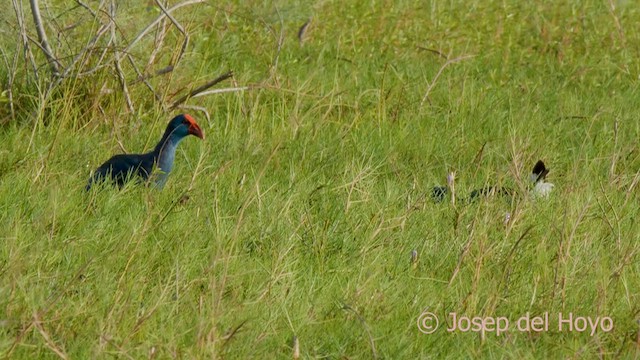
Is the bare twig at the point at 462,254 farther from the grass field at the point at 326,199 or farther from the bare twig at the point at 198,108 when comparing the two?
the bare twig at the point at 198,108

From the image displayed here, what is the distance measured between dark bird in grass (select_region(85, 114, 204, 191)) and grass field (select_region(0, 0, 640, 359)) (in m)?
0.10

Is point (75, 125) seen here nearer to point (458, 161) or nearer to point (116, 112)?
point (116, 112)

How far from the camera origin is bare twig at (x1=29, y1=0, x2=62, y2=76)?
579cm

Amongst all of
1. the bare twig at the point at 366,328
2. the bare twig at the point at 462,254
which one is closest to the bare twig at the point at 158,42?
the bare twig at the point at 462,254

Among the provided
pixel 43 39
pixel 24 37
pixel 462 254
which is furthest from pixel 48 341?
pixel 43 39

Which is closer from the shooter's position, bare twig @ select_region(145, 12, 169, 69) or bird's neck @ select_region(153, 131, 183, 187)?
bird's neck @ select_region(153, 131, 183, 187)

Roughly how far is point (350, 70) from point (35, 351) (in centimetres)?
405

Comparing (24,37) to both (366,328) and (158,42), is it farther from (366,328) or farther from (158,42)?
(366,328)

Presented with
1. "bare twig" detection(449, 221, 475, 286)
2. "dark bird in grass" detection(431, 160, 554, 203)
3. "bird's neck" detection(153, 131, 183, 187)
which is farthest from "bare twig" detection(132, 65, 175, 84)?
"bare twig" detection(449, 221, 475, 286)

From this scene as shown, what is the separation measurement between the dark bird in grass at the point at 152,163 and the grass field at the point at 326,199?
0.33 feet

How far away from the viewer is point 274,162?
5.66 meters

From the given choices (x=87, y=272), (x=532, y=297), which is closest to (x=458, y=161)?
(x=532, y=297)

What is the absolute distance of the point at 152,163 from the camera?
17.1 ft

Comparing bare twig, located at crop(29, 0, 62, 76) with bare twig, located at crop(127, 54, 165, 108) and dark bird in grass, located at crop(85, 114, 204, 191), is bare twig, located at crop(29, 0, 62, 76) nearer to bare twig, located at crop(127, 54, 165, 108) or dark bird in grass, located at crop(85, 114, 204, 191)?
bare twig, located at crop(127, 54, 165, 108)
